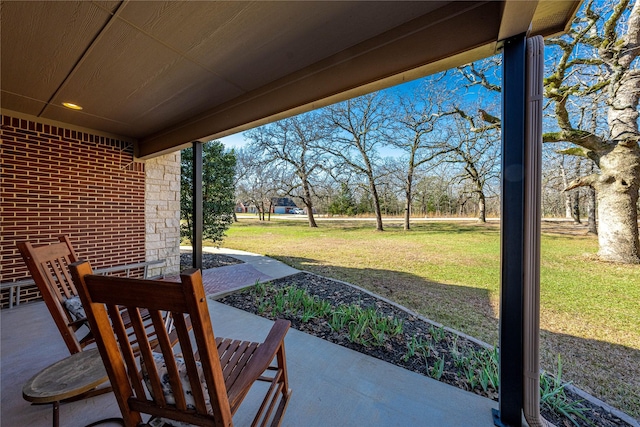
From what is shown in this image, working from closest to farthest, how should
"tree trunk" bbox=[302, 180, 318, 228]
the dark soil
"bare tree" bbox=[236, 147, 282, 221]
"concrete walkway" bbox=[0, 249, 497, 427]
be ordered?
"concrete walkway" bbox=[0, 249, 497, 427] → the dark soil → "bare tree" bbox=[236, 147, 282, 221] → "tree trunk" bbox=[302, 180, 318, 228]

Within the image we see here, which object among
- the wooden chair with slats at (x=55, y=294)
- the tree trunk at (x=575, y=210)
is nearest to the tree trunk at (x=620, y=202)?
the tree trunk at (x=575, y=210)

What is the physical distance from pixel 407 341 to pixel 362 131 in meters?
11.0

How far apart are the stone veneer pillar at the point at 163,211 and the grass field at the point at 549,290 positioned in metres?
2.75

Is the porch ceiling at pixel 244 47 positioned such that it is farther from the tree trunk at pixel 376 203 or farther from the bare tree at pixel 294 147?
the bare tree at pixel 294 147

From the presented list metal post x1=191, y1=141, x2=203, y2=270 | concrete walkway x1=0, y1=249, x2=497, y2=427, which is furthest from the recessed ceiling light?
concrete walkway x1=0, y1=249, x2=497, y2=427

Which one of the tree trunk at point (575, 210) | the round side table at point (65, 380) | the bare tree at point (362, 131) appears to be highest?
the bare tree at point (362, 131)

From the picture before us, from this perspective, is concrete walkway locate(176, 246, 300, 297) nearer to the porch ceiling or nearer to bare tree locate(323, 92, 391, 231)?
the porch ceiling

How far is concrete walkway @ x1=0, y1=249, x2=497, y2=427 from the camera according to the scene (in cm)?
153

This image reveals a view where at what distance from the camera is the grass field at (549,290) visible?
2.45m

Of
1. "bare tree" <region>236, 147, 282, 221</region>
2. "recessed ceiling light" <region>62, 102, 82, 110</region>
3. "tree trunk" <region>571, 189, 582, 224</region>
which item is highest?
"bare tree" <region>236, 147, 282, 221</region>

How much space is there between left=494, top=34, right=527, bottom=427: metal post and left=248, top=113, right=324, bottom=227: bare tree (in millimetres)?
12393

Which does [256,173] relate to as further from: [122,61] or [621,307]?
[621,307]

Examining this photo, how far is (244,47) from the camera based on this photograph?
197 centimetres

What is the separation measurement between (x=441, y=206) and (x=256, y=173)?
10885 millimetres
